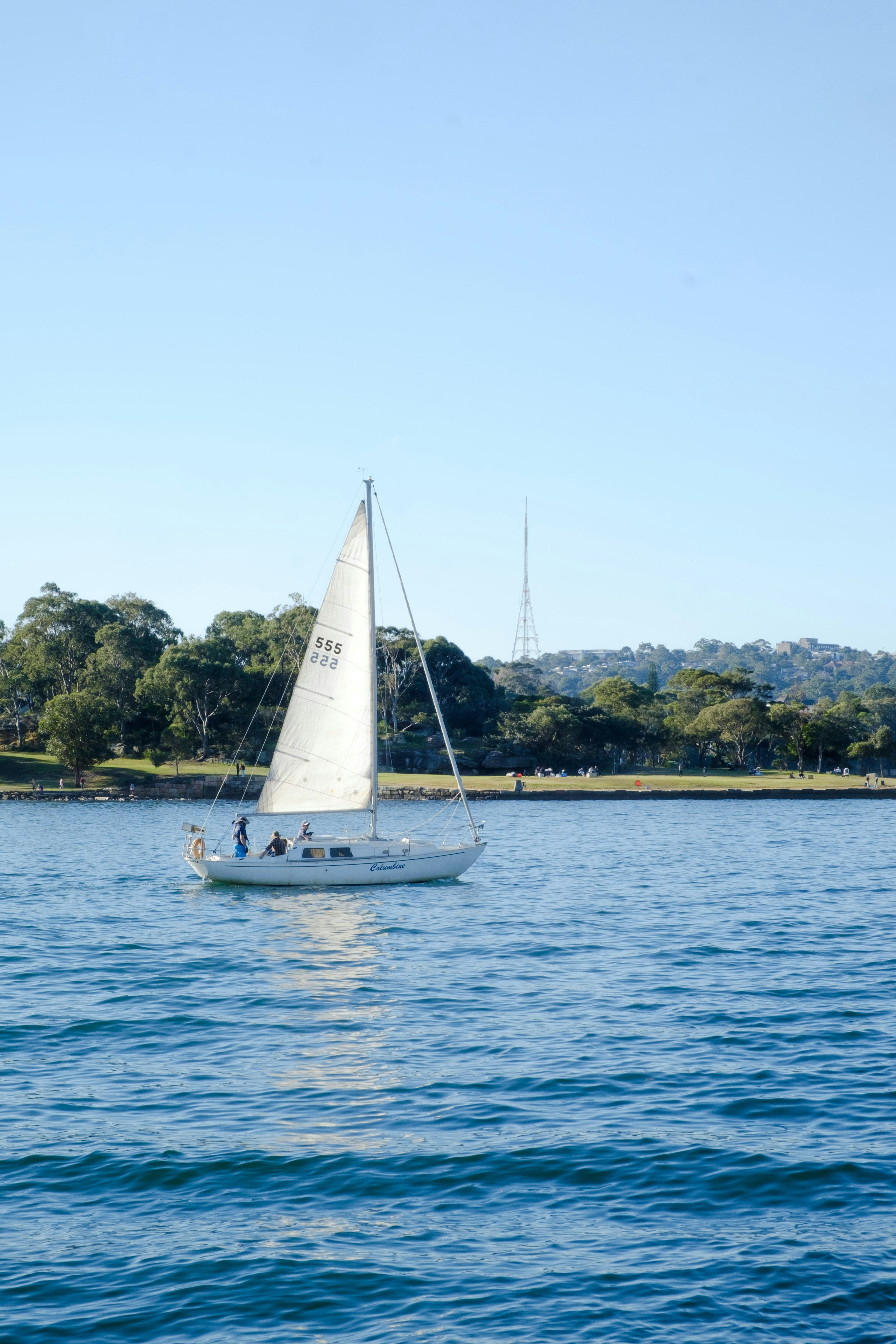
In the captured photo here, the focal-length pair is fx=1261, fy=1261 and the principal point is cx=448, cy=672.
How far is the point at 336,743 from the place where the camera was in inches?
1993

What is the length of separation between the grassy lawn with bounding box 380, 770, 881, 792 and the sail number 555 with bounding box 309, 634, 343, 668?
71.6 metres

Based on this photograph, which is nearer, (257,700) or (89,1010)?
(89,1010)

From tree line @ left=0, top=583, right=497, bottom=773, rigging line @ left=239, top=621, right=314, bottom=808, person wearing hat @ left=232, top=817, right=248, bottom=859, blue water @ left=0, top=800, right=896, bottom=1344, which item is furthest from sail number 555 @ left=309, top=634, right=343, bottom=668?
rigging line @ left=239, top=621, right=314, bottom=808

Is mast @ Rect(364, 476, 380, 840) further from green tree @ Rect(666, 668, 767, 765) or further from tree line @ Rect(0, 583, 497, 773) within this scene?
green tree @ Rect(666, 668, 767, 765)

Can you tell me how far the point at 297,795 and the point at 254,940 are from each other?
1179 centimetres

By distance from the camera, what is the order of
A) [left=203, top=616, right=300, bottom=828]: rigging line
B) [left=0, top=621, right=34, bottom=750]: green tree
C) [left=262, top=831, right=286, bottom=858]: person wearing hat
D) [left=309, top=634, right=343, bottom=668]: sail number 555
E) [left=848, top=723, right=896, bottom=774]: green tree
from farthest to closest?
[left=848, top=723, right=896, bottom=774]: green tree, [left=0, top=621, right=34, bottom=750]: green tree, [left=203, top=616, right=300, bottom=828]: rigging line, [left=309, top=634, right=343, bottom=668]: sail number 555, [left=262, top=831, right=286, bottom=858]: person wearing hat

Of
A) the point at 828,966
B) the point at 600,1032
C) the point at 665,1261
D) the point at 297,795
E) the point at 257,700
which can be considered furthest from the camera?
the point at 257,700

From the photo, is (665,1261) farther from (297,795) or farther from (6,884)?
(6,884)

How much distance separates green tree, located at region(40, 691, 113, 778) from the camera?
118688 millimetres

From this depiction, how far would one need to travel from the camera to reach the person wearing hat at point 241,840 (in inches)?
2028

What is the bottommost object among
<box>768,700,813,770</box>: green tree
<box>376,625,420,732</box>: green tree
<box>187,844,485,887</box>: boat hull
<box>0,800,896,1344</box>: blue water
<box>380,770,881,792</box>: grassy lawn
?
<box>0,800,896,1344</box>: blue water

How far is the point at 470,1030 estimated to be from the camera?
26688 millimetres

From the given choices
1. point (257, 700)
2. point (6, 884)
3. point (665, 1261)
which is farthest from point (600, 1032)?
point (257, 700)

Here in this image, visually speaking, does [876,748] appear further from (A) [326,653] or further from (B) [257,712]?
(A) [326,653]
